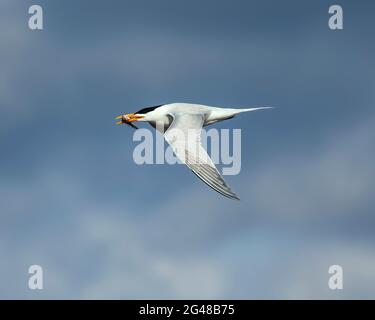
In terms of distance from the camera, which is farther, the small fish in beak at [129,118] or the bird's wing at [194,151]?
the small fish in beak at [129,118]

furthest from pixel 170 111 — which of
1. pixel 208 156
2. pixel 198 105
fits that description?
pixel 208 156

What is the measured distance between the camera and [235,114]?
469 inches

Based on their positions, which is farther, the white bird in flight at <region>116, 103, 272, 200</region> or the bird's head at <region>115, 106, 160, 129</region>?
the bird's head at <region>115, 106, 160, 129</region>

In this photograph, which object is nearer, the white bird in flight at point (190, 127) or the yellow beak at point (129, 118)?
the white bird in flight at point (190, 127)

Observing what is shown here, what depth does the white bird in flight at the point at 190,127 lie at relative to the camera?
9.19 m

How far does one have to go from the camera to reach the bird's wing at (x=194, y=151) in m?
9.09

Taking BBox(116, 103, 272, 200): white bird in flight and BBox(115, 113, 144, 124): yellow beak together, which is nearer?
BBox(116, 103, 272, 200): white bird in flight

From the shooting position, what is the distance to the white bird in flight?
9.19 m

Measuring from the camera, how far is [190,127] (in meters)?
10.6

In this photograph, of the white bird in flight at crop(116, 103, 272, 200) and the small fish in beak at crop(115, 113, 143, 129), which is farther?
the small fish in beak at crop(115, 113, 143, 129)

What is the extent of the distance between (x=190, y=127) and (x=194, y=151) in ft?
3.62

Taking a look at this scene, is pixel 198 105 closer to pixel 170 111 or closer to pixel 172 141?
pixel 170 111

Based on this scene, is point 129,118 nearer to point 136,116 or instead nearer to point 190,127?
point 136,116

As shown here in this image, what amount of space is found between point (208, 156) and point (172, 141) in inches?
31.2
